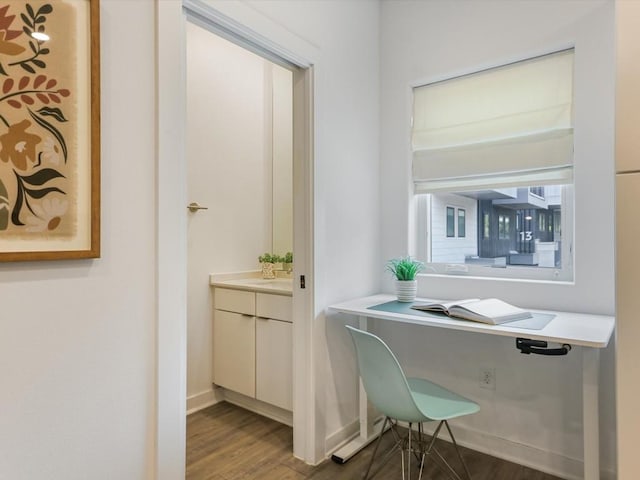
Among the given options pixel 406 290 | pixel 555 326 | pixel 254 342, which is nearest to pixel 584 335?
pixel 555 326

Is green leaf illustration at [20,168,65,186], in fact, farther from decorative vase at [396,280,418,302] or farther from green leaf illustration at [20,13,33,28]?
decorative vase at [396,280,418,302]

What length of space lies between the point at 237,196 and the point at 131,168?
175 centimetres

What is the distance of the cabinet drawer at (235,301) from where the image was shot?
2635 mm

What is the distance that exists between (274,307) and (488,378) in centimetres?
131

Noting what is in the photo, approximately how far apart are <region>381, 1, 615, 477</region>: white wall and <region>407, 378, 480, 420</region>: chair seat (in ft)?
1.68

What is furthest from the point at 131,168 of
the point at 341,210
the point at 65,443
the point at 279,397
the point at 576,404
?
the point at 576,404

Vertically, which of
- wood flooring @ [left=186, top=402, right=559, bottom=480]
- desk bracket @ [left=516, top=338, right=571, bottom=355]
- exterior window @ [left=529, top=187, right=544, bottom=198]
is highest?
exterior window @ [left=529, top=187, right=544, bottom=198]

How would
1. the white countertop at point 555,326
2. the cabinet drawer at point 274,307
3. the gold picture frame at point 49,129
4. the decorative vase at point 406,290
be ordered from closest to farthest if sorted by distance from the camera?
the gold picture frame at point 49,129
the white countertop at point 555,326
the decorative vase at point 406,290
the cabinet drawer at point 274,307

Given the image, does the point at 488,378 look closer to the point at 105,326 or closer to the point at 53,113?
the point at 105,326

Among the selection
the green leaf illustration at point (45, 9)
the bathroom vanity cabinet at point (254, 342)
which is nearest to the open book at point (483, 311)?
the bathroom vanity cabinet at point (254, 342)

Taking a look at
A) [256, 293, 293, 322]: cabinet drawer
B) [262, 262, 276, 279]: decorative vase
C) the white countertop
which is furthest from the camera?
[262, 262, 276, 279]: decorative vase

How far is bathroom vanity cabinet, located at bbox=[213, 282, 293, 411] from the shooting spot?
96.5 inches

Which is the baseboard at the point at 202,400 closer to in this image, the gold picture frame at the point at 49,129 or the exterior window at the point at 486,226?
the gold picture frame at the point at 49,129

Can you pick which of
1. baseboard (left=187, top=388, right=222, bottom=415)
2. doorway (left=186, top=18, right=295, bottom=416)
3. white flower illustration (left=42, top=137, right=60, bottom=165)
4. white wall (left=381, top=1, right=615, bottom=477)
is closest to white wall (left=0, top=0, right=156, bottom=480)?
white flower illustration (left=42, top=137, right=60, bottom=165)
